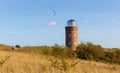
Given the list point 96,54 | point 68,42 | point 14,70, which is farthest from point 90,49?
point 14,70

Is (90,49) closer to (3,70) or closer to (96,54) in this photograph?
(96,54)

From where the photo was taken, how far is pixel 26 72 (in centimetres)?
853

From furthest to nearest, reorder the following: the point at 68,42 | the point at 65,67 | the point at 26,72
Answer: the point at 68,42 < the point at 65,67 < the point at 26,72

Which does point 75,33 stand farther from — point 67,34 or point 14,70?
point 14,70

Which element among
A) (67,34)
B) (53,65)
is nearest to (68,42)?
(67,34)

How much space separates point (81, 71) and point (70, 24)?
50944 mm

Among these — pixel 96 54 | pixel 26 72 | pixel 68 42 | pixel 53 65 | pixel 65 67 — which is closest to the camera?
pixel 26 72

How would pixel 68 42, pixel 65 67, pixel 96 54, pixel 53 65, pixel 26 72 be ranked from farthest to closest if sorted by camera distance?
1. pixel 68 42
2. pixel 96 54
3. pixel 53 65
4. pixel 65 67
5. pixel 26 72

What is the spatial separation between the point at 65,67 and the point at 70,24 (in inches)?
2015

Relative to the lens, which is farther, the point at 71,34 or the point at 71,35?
the point at 71,35

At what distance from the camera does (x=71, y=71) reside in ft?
29.4

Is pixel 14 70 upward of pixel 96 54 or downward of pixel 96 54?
upward

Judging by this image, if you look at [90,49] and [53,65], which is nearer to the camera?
[53,65]

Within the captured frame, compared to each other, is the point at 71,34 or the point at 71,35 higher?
the point at 71,34
